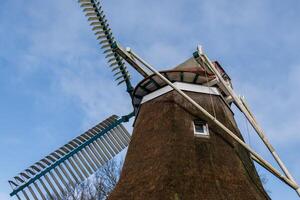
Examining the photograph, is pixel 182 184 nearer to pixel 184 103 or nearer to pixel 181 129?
pixel 181 129

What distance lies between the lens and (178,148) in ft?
21.7

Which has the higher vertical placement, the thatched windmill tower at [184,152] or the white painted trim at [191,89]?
the white painted trim at [191,89]

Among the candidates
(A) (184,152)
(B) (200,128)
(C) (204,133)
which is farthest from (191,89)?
(A) (184,152)

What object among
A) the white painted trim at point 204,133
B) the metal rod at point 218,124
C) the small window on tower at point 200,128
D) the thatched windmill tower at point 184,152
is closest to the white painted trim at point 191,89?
the thatched windmill tower at point 184,152

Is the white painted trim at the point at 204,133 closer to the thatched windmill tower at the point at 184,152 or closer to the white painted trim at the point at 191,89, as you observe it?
the thatched windmill tower at the point at 184,152

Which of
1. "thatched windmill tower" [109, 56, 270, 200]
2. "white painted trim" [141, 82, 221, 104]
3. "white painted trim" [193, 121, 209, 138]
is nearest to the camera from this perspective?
"thatched windmill tower" [109, 56, 270, 200]

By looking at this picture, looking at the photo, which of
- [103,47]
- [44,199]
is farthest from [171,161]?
[103,47]

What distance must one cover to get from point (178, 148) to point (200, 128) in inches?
42.2

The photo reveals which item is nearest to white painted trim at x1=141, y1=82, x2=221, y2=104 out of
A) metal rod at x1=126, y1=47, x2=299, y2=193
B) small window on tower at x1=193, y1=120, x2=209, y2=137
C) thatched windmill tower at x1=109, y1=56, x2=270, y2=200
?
thatched windmill tower at x1=109, y1=56, x2=270, y2=200

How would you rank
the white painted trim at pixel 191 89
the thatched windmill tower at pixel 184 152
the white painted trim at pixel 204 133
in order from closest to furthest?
the thatched windmill tower at pixel 184 152 < the white painted trim at pixel 204 133 < the white painted trim at pixel 191 89

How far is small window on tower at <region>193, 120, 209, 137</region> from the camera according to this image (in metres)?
7.16

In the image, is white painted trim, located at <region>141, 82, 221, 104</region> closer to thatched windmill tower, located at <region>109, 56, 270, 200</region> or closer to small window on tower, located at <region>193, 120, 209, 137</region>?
thatched windmill tower, located at <region>109, 56, 270, 200</region>

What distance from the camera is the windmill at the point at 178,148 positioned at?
19.6ft

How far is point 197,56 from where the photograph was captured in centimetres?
848
